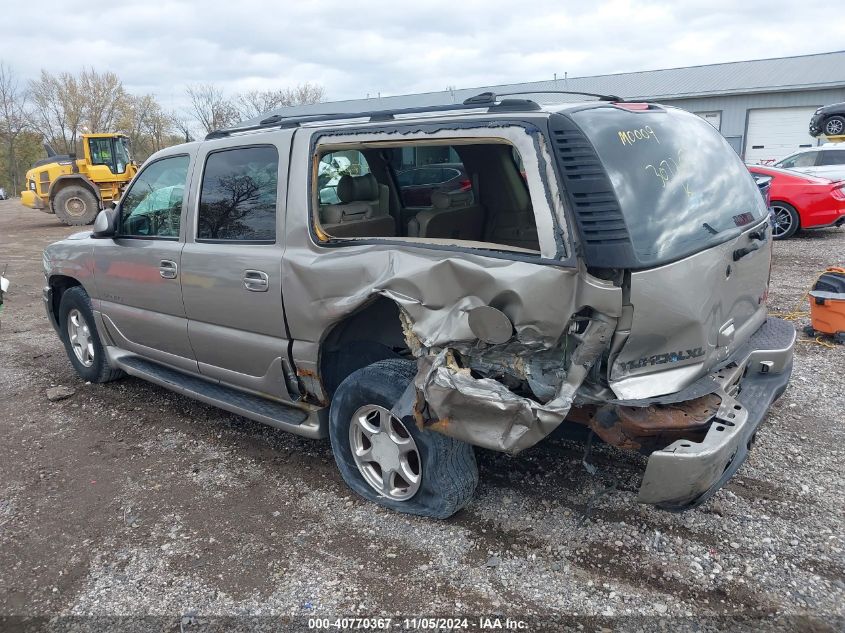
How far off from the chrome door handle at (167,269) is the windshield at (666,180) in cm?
269

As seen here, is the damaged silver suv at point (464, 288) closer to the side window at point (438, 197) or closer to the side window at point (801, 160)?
the side window at point (438, 197)

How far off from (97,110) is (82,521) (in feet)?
181

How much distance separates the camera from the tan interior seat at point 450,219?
4.06 m

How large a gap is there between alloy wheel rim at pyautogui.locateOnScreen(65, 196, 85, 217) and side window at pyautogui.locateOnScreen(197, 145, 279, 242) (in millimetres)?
19153

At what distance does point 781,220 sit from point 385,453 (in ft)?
35.9

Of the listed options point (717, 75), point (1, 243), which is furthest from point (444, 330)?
point (717, 75)

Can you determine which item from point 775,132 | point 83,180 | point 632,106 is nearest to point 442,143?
point 632,106

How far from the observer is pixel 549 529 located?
3111 mm

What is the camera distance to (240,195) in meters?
3.77

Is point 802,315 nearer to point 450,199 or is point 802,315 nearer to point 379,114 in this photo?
point 450,199

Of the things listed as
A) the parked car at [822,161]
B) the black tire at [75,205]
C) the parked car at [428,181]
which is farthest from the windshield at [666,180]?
the black tire at [75,205]

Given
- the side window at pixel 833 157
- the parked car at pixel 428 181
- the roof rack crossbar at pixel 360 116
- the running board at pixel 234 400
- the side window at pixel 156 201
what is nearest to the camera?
the roof rack crossbar at pixel 360 116

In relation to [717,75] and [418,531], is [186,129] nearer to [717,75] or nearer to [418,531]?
[717,75]

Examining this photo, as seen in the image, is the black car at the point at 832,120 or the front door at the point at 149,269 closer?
the front door at the point at 149,269
